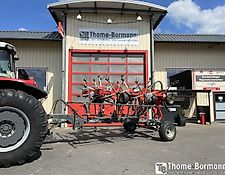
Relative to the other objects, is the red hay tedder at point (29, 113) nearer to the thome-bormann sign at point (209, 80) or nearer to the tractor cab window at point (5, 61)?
the tractor cab window at point (5, 61)

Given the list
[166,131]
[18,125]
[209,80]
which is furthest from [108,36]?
[18,125]

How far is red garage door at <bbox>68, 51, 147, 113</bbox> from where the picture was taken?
535 inches

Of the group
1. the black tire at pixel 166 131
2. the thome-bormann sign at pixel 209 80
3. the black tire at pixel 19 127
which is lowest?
the black tire at pixel 166 131

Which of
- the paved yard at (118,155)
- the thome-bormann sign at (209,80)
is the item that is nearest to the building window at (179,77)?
the thome-bormann sign at (209,80)

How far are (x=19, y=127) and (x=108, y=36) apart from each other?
31.8ft

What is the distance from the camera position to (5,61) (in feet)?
20.6

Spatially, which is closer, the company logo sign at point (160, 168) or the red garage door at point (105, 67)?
the company logo sign at point (160, 168)

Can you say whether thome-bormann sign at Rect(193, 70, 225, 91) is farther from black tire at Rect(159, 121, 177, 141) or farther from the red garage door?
black tire at Rect(159, 121, 177, 141)

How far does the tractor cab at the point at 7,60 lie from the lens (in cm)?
612

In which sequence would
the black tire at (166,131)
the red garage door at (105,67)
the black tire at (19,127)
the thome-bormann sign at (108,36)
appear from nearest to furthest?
the black tire at (19,127)
the black tire at (166,131)
the red garage door at (105,67)
the thome-bormann sign at (108,36)

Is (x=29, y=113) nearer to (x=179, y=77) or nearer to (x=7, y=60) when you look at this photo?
(x=7, y=60)

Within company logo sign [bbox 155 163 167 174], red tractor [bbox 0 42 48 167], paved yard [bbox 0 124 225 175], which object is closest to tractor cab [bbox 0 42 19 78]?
red tractor [bbox 0 42 48 167]

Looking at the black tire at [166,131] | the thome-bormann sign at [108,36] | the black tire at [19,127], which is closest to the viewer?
the black tire at [19,127]

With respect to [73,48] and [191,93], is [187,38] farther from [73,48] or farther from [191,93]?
[73,48]
